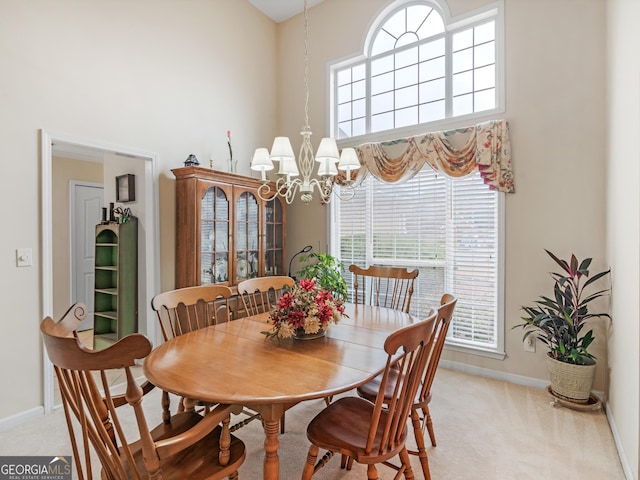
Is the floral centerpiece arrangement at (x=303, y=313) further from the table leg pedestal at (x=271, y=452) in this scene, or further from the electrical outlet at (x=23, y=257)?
the electrical outlet at (x=23, y=257)

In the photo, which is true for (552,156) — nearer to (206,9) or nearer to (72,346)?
(72,346)

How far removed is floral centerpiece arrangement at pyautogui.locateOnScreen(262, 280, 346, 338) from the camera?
1.88 meters

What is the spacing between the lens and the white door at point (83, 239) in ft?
16.9

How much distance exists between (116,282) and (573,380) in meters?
4.37

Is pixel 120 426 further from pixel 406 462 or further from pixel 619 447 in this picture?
pixel 619 447

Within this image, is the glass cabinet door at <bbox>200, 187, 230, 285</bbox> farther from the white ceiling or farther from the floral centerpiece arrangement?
the white ceiling

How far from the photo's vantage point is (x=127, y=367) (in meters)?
1.06

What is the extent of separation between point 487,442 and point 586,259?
1559mm

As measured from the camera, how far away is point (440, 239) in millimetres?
3559

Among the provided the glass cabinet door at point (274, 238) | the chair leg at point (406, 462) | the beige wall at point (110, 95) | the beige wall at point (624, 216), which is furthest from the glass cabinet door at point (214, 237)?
the beige wall at point (624, 216)

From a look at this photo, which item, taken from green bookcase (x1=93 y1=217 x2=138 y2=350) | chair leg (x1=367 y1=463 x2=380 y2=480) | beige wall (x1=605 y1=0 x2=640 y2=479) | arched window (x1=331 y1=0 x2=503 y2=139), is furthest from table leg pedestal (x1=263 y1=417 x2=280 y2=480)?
arched window (x1=331 y1=0 x2=503 y2=139)

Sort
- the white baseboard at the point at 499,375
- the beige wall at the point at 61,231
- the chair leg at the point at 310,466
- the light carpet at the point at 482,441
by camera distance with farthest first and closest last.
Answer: the beige wall at the point at 61,231 → the white baseboard at the point at 499,375 → the light carpet at the point at 482,441 → the chair leg at the point at 310,466

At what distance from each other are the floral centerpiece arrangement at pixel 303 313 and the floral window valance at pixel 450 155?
2051 millimetres

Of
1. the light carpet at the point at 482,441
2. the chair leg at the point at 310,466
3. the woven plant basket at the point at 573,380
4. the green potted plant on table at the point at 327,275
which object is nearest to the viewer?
the chair leg at the point at 310,466
